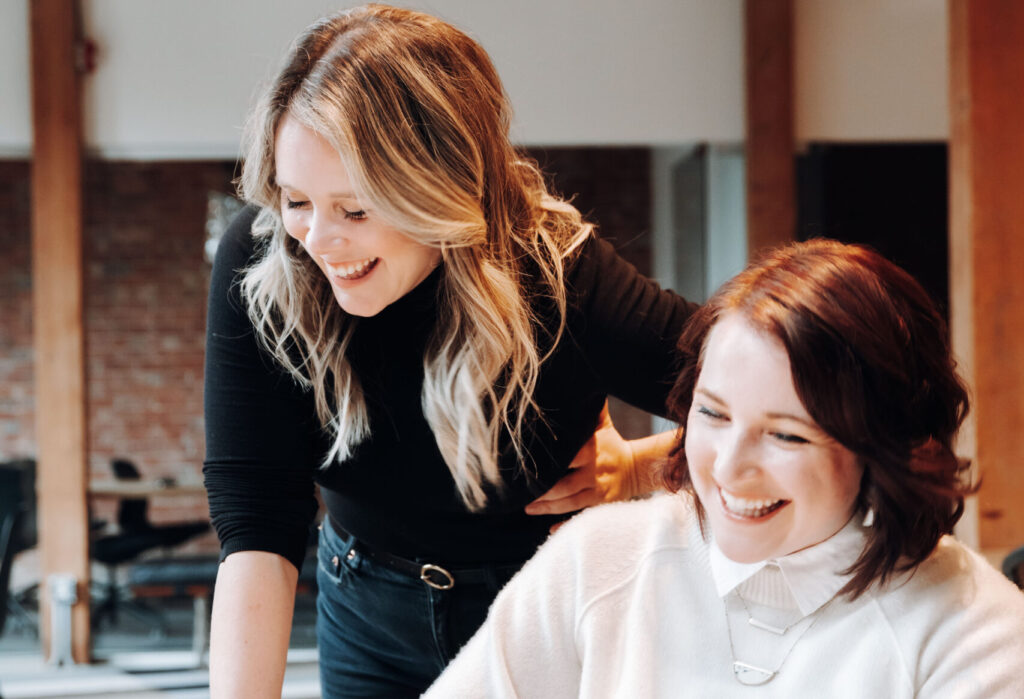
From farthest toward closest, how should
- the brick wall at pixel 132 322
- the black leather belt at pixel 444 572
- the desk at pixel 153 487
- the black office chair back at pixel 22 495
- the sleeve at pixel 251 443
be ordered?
the brick wall at pixel 132 322
the desk at pixel 153 487
the black office chair back at pixel 22 495
the black leather belt at pixel 444 572
the sleeve at pixel 251 443

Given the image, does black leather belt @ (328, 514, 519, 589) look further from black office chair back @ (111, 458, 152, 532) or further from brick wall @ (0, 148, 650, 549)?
brick wall @ (0, 148, 650, 549)

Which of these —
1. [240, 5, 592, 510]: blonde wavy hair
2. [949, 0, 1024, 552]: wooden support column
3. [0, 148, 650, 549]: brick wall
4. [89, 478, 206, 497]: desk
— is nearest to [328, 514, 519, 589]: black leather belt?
[240, 5, 592, 510]: blonde wavy hair

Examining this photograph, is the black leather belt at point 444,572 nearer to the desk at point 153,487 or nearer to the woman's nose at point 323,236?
the woman's nose at point 323,236

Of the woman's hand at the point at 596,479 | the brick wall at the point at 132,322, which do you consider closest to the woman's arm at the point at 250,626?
the woman's hand at the point at 596,479

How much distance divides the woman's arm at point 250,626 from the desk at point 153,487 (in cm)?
323

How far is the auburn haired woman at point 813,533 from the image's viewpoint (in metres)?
0.88

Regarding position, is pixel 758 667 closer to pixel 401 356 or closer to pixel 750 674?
pixel 750 674

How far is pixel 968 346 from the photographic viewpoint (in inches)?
108

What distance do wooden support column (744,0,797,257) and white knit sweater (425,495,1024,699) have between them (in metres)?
→ 2.86

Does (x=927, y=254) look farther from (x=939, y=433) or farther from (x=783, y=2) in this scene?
(x=939, y=433)

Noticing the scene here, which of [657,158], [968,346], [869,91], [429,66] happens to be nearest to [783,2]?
[869,91]

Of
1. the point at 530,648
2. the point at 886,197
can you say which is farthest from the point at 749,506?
the point at 886,197

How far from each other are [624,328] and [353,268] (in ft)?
1.15

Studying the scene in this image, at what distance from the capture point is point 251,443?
120cm
